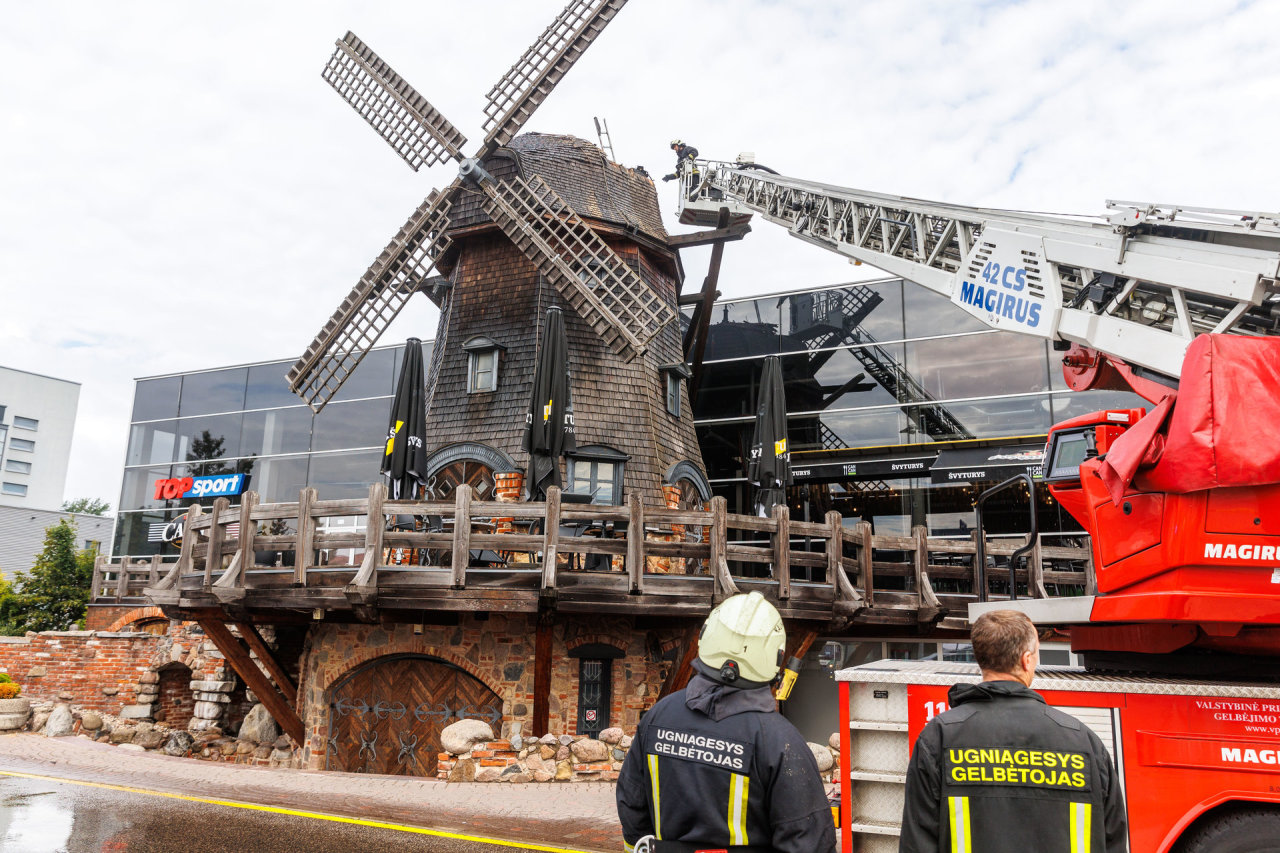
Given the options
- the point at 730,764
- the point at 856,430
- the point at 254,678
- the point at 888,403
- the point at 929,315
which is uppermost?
the point at 929,315

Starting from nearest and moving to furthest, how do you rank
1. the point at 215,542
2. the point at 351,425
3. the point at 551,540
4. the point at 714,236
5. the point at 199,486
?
1. the point at 551,540
2. the point at 215,542
3. the point at 714,236
4. the point at 351,425
5. the point at 199,486

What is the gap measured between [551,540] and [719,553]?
1.85 m

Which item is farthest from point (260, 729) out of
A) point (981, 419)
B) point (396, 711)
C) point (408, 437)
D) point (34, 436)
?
point (34, 436)

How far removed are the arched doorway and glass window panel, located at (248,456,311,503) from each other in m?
13.1

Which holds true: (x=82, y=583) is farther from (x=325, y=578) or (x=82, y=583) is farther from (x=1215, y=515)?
(x=1215, y=515)

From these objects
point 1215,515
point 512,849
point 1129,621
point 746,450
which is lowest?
point 512,849

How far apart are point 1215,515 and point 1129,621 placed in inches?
26.7

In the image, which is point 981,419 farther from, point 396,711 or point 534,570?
point 396,711

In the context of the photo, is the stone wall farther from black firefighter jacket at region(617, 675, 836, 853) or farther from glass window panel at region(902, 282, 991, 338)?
glass window panel at region(902, 282, 991, 338)

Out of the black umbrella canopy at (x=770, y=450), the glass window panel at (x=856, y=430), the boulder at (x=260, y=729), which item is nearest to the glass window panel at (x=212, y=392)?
the boulder at (x=260, y=729)

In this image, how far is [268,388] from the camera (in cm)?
2444

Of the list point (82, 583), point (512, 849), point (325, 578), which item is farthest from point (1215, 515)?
point (82, 583)

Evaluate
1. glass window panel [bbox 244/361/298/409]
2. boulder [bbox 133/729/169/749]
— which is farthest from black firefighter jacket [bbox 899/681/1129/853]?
glass window panel [bbox 244/361/298/409]

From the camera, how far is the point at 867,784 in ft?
14.6
